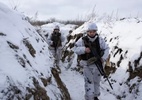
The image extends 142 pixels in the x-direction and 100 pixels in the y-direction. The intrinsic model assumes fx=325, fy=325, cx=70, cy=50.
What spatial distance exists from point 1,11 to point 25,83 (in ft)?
6.54

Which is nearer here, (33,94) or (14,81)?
(14,81)

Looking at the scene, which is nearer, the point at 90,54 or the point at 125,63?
the point at 90,54

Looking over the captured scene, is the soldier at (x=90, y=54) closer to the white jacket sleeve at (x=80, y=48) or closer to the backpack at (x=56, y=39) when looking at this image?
the white jacket sleeve at (x=80, y=48)

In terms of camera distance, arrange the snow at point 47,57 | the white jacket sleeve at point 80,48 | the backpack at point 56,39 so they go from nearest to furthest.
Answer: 1. the snow at point 47,57
2. the white jacket sleeve at point 80,48
3. the backpack at point 56,39

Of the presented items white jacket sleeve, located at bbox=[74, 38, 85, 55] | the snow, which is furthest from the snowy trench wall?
white jacket sleeve, located at bbox=[74, 38, 85, 55]

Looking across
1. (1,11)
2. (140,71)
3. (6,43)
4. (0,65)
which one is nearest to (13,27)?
(1,11)

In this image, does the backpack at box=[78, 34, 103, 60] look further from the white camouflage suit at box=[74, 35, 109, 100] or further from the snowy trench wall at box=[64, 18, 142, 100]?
the snowy trench wall at box=[64, 18, 142, 100]

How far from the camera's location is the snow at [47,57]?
4.00 metres

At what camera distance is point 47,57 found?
612 centimetres

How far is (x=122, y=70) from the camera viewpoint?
7691 millimetres

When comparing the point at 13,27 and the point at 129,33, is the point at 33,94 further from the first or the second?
the point at 129,33

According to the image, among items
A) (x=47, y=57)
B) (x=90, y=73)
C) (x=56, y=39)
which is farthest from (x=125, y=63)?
(x=56, y=39)

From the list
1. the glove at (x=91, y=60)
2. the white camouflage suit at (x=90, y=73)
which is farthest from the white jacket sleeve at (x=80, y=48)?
the glove at (x=91, y=60)

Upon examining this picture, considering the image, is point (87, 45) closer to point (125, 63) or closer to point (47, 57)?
point (47, 57)
